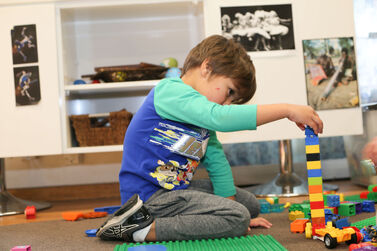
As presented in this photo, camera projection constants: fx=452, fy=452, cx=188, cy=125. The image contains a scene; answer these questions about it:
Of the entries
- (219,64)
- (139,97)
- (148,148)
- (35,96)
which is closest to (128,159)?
(148,148)

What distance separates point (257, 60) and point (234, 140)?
305 millimetres

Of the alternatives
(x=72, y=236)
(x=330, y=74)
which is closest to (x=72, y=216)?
(x=72, y=236)

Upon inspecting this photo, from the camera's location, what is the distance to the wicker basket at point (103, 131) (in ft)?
5.69

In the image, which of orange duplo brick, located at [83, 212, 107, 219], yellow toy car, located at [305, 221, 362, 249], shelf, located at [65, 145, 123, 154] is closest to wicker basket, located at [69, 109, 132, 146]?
shelf, located at [65, 145, 123, 154]

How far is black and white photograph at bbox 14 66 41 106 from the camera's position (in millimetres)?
1666

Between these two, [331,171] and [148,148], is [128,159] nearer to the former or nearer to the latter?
[148,148]

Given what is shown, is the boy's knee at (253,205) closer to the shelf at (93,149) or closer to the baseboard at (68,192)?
the shelf at (93,149)

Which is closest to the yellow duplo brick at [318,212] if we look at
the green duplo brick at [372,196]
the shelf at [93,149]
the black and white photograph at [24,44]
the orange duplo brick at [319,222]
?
the orange duplo brick at [319,222]

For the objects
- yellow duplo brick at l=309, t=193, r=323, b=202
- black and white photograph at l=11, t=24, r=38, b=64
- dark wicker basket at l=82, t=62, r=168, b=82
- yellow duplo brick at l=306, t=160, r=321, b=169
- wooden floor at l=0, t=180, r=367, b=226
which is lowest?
wooden floor at l=0, t=180, r=367, b=226

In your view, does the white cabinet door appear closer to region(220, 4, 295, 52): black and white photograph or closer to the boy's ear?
region(220, 4, 295, 52): black and white photograph

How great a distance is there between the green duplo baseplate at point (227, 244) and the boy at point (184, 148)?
31mm

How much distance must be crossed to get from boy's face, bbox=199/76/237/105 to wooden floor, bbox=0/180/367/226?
62 centimetres

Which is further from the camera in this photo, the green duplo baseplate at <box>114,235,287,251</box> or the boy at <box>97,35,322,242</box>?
the boy at <box>97,35,322,242</box>

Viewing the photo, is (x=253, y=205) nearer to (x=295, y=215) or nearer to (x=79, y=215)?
(x=295, y=215)
